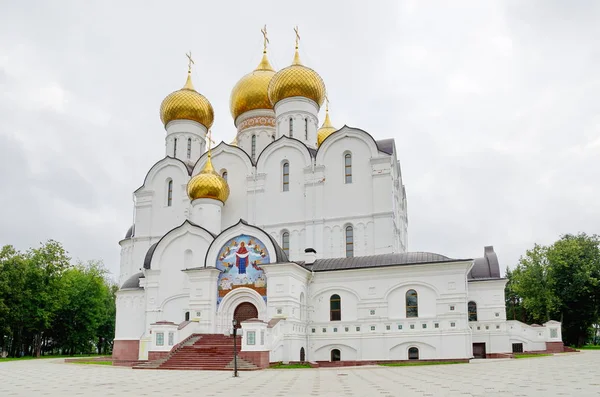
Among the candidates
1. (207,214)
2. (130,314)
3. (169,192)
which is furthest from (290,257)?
(169,192)

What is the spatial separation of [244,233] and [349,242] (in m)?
6.29

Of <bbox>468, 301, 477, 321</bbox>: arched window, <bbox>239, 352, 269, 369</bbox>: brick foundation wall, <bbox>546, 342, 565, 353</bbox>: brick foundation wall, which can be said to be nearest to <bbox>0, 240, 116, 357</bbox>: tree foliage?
<bbox>239, 352, 269, 369</bbox>: brick foundation wall

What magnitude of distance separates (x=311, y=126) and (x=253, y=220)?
660cm

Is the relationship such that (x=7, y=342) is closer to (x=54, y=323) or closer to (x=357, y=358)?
(x=54, y=323)

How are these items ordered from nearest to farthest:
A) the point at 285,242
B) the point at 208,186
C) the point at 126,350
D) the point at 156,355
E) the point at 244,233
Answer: the point at 156,355
the point at 244,233
the point at 126,350
the point at 208,186
the point at 285,242

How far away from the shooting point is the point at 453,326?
22453mm

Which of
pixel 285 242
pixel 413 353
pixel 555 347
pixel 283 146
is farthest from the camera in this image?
pixel 283 146

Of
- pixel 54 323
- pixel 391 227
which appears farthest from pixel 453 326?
pixel 54 323

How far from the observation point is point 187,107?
35.8 metres

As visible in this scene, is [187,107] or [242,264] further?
[187,107]

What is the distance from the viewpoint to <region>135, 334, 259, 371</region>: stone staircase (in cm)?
2017

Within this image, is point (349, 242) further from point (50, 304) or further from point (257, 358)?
point (50, 304)

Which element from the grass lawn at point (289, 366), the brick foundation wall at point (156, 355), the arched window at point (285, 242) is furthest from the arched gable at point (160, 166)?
the grass lawn at point (289, 366)

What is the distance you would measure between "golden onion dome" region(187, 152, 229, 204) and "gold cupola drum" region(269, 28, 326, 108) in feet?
19.8
